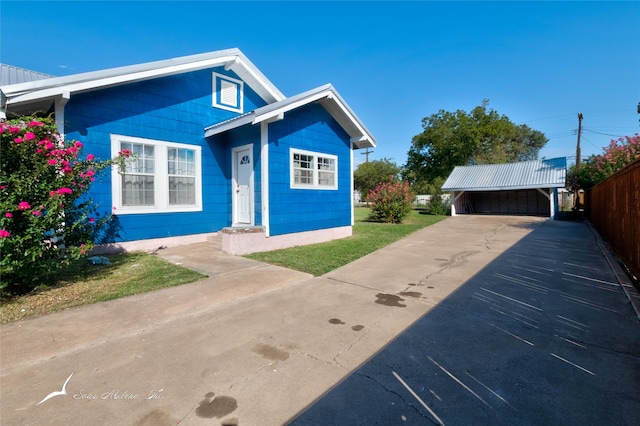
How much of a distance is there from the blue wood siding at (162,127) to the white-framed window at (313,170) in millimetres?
1836

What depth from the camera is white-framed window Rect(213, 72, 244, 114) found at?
970 centimetres

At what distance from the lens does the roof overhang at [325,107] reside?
8.11 m

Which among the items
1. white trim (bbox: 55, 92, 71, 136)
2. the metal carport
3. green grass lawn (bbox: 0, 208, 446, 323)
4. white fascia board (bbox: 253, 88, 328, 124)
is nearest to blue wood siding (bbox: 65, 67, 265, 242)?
white trim (bbox: 55, 92, 71, 136)

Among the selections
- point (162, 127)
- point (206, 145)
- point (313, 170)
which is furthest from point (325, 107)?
point (162, 127)

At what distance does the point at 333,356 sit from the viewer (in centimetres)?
306

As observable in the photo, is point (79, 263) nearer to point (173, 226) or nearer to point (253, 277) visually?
point (173, 226)

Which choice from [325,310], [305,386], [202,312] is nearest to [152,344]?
[202,312]

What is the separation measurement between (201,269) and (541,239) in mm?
11133

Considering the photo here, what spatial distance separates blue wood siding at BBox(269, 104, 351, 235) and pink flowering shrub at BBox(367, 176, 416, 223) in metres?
→ 5.74

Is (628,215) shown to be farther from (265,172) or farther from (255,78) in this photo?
(255,78)

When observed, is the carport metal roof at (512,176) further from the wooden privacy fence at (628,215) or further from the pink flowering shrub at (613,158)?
the wooden privacy fence at (628,215)

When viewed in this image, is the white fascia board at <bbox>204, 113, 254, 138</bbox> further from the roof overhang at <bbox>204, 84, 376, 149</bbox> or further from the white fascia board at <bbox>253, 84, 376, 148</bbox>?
the white fascia board at <bbox>253, 84, 376, 148</bbox>

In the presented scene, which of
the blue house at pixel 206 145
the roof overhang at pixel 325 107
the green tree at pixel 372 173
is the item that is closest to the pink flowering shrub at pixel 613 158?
the roof overhang at pixel 325 107

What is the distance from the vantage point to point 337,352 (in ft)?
10.3
